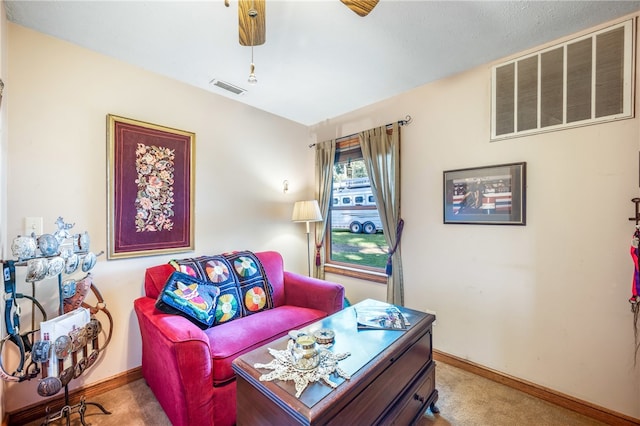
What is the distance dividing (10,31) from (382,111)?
9.52 ft

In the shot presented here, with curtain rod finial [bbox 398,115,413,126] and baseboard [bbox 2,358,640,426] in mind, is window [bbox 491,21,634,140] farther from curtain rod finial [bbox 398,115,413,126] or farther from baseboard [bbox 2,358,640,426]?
baseboard [bbox 2,358,640,426]

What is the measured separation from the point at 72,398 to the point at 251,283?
1.40 metres

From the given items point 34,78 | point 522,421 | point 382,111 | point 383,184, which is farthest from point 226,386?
point 382,111

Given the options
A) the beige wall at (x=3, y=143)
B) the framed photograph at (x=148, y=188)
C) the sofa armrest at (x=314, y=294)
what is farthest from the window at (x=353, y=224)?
the beige wall at (x=3, y=143)

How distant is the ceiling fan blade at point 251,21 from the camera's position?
121 centimetres

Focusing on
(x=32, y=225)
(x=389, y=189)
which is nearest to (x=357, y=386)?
(x=389, y=189)

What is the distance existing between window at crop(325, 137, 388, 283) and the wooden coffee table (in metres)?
1.24

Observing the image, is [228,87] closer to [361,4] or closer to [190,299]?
[361,4]

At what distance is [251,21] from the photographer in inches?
50.3

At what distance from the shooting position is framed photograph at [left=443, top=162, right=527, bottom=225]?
6.57 feet

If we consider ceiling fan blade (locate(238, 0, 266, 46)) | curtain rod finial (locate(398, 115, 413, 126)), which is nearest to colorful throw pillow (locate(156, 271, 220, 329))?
ceiling fan blade (locate(238, 0, 266, 46))

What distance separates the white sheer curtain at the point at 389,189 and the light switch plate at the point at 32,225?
271 centimetres

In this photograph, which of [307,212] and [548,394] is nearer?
[548,394]

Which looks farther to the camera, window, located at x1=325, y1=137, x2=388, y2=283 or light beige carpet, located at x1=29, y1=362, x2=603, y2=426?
window, located at x1=325, y1=137, x2=388, y2=283
